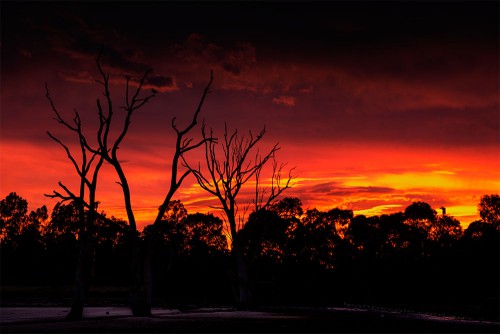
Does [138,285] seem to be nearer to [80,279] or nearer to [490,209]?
[80,279]

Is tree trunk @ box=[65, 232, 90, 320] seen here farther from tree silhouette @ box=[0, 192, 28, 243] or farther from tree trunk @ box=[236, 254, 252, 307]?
tree silhouette @ box=[0, 192, 28, 243]

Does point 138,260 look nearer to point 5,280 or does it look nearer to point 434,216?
point 434,216

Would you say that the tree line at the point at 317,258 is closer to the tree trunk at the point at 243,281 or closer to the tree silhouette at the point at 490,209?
the tree silhouette at the point at 490,209

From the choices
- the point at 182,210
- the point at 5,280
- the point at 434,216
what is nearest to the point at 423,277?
the point at 434,216

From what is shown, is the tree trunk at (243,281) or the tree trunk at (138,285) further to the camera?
the tree trunk at (243,281)

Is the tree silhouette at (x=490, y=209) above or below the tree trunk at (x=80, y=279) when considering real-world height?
above

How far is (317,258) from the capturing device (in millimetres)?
61000

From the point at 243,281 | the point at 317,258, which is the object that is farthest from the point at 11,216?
the point at 243,281

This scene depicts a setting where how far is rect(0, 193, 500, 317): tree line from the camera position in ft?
180

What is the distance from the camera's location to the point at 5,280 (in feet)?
235

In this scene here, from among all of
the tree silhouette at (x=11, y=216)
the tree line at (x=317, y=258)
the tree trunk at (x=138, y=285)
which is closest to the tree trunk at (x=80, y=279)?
the tree trunk at (x=138, y=285)

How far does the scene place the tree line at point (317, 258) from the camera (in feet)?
180

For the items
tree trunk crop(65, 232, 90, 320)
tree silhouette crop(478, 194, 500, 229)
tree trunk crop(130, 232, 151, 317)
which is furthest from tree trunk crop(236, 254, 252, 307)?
tree silhouette crop(478, 194, 500, 229)

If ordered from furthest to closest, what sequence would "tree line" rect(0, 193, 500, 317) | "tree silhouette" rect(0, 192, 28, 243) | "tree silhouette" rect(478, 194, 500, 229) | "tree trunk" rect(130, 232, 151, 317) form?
"tree silhouette" rect(0, 192, 28, 243) → "tree silhouette" rect(478, 194, 500, 229) → "tree line" rect(0, 193, 500, 317) → "tree trunk" rect(130, 232, 151, 317)
